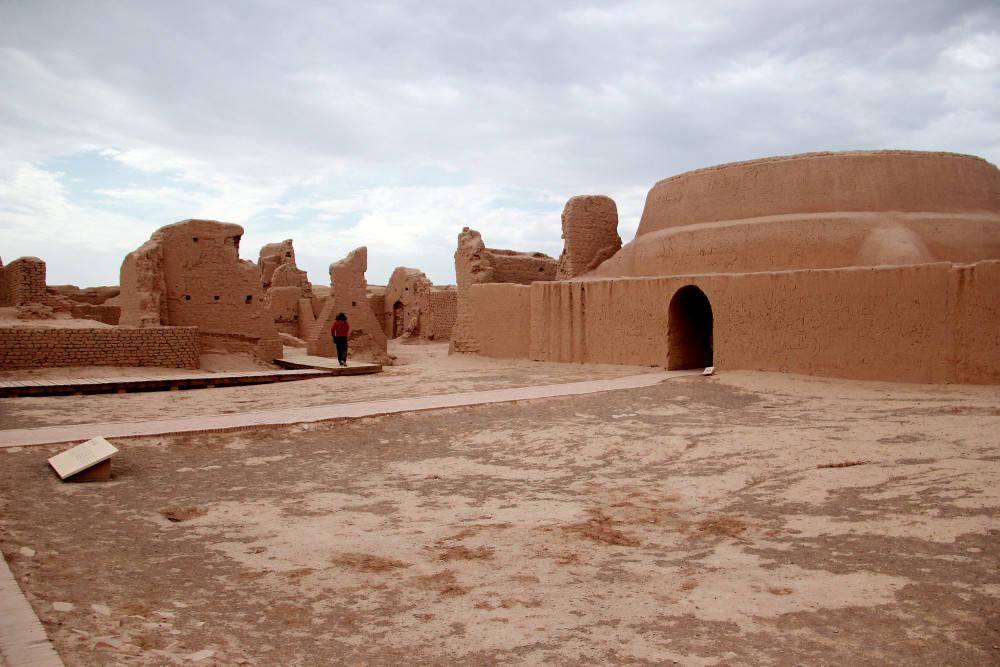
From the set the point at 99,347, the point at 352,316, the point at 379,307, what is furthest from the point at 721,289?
the point at 379,307

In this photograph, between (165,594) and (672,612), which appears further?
(165,594)

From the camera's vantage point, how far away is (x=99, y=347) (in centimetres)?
1164

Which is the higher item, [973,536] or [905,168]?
[905,168]

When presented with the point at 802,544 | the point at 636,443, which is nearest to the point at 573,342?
the point at 636,443

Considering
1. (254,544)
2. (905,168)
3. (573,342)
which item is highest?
(905,168)

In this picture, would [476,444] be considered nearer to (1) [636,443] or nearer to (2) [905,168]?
A: (1) [636,443]

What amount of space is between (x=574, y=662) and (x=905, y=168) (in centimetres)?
1174

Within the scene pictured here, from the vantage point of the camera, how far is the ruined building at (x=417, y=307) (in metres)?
24.2

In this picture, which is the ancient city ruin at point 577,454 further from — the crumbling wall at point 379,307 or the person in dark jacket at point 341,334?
the crumbling wall at point 379,307

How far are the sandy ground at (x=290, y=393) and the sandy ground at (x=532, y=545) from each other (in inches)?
83.3

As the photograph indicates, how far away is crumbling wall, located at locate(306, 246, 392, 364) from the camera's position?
16953 mm

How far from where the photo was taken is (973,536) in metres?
3.69

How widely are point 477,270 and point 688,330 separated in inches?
269

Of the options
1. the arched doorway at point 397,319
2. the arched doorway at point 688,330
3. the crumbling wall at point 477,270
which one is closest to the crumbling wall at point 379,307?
the arched doorway at point 397,319
